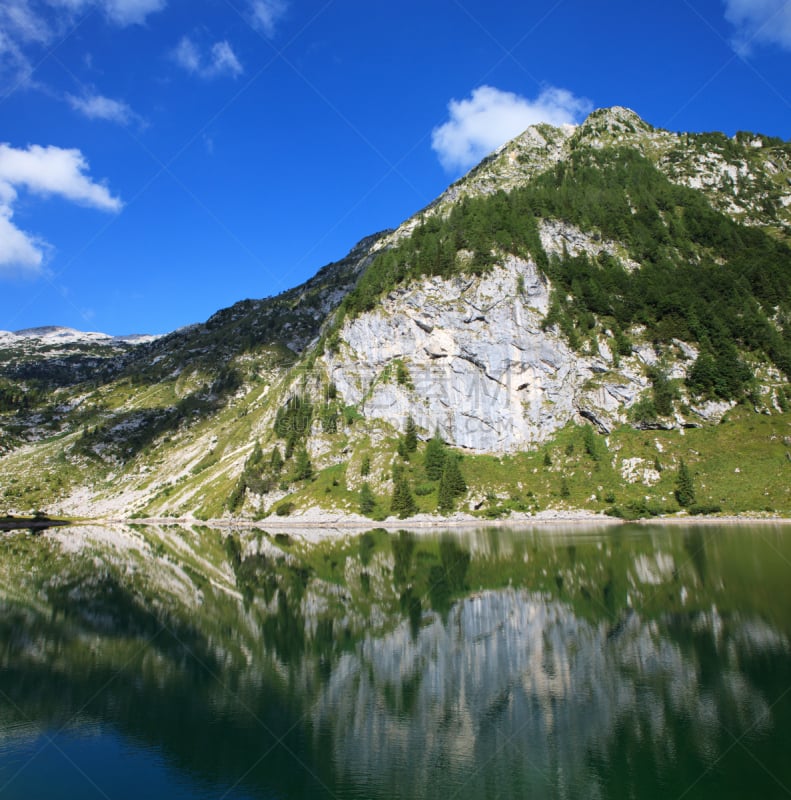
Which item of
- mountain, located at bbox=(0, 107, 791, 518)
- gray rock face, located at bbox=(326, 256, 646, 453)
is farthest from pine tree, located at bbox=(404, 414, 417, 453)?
gray rock face, located at bbox=(326, 256, 646, 453)

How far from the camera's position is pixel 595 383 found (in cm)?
11550

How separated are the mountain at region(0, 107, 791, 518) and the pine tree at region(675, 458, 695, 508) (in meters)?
2.02

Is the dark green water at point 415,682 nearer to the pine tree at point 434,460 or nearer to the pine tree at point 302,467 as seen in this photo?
the pine tree at point 434,460

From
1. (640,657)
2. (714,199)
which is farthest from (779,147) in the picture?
(640,657)

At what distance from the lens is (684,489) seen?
291 feet

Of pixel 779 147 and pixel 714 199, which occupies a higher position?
pixel 779 147

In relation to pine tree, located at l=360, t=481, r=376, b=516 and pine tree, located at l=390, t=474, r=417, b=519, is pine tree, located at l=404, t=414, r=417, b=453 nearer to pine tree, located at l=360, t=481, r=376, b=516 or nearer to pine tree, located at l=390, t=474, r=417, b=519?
pine tree, located at l=390, t=474, r=417, b=519

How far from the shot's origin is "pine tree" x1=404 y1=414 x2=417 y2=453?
117250 mm

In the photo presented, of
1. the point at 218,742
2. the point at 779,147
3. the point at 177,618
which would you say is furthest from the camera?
the point at 779,147

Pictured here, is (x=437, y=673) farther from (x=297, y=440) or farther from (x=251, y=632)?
(x=297, y=440)

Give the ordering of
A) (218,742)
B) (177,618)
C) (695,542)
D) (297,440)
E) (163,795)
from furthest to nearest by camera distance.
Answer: (297,440)
(695,542)
(177,618)
(218,742)
(163,795)

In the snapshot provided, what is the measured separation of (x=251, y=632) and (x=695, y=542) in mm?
49668

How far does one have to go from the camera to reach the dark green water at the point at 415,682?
18953 millimetres

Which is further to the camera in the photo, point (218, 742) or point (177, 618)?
point (177, 618)
